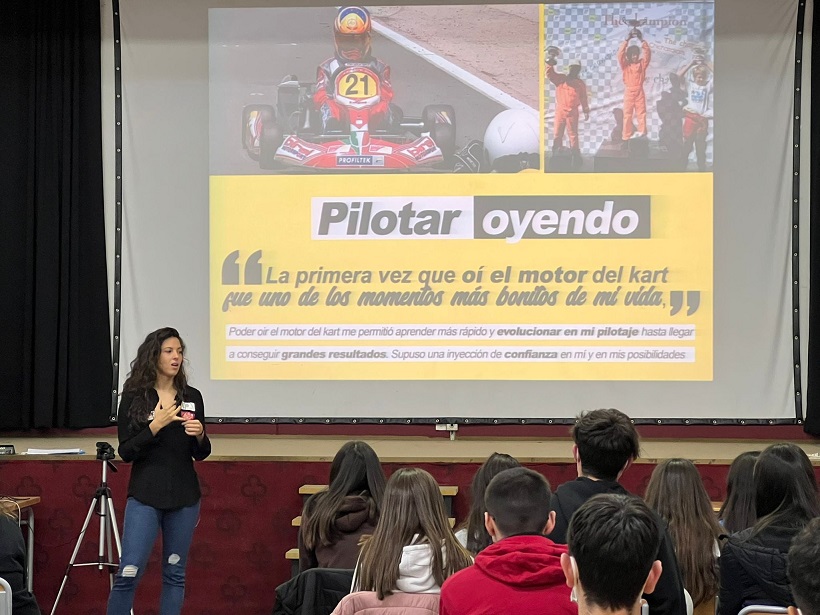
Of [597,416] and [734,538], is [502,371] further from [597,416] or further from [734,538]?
[734,538]

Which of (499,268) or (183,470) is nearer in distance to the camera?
(183,470)

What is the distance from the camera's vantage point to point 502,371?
5.21m

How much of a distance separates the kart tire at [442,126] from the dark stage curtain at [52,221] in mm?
1837

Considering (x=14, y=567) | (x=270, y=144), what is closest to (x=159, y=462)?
(x=14, y=567)

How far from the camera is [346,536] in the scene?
122 inches

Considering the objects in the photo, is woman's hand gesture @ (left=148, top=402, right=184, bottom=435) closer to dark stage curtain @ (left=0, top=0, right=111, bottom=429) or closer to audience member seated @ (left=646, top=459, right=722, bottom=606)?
dark stage curtain @ (left=0, top=0, right=111, bottom=429)

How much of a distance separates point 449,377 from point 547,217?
1023 mm

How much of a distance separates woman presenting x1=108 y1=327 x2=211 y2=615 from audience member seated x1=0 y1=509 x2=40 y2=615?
3.93 ft

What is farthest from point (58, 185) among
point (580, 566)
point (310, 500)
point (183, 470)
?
point (580, 566)

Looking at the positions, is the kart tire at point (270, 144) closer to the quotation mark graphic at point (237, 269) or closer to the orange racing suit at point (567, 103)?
the quotation mark graphic at point (237, 269)

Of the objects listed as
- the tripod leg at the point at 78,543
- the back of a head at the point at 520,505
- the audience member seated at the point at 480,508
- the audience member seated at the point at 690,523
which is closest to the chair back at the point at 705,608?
the audience member seated at the point at 690,523

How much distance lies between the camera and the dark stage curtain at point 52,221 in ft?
17.3

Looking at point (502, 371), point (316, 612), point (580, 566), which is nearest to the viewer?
point (580, 566)

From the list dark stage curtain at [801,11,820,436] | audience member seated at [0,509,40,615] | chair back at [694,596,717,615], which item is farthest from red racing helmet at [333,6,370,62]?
chair back at [694,596,717,615]
